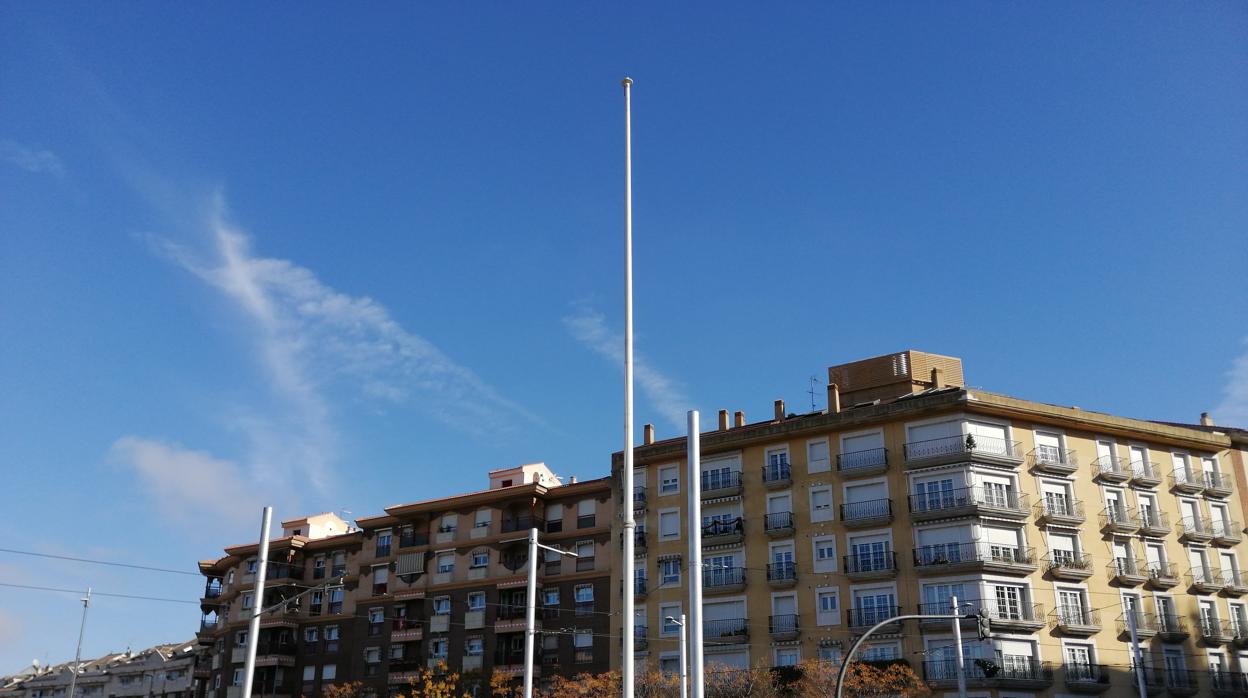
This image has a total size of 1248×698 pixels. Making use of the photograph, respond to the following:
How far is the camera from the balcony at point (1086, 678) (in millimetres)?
49750

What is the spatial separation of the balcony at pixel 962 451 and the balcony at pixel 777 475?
22.0 ft

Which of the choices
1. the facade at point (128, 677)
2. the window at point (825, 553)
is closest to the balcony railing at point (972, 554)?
the window at point (825, 553)

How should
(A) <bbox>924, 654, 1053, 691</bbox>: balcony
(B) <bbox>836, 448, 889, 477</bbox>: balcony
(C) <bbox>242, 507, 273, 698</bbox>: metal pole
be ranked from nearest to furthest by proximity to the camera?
(C) <bbox>242, 507, 273, 698</bbox>: metal pole, (A) <bbox>924, 654, 1053, 691</bbox>: balcony, (B) <bbox>836, 448, 889, 477</bbox>: balcony

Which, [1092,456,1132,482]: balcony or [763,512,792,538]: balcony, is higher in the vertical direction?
[1092,456,1132,482]: balcony

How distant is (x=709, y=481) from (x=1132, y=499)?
22138mm

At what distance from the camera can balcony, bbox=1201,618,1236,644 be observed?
54.9m

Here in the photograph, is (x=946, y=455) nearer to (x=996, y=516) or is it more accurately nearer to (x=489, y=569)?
(x=996, y=516)

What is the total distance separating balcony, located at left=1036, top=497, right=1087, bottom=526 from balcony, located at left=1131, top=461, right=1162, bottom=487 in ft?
15.1

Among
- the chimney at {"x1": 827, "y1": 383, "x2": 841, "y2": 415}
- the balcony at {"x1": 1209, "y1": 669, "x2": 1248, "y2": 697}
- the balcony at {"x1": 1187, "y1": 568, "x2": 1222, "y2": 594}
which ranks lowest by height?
the balcony at {"x1": 1209, "y1": 669, "x2": 1248, "y2": 697}

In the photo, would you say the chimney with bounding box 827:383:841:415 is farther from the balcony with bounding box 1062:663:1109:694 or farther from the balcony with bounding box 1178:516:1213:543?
the balcony with bounding box 1178:516:1213:543

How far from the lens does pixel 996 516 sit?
52.4 metres

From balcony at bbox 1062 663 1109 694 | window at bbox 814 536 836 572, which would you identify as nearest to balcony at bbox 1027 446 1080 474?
balcony at bbox 1062 663 1109 694

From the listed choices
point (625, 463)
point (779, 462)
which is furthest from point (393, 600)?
point (625, 463)

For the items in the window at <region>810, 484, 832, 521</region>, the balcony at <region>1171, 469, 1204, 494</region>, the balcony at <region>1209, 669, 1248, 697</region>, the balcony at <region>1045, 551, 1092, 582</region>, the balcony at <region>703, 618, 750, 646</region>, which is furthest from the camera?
the balcony at <region>1171, 469, 1204, 494</region>
